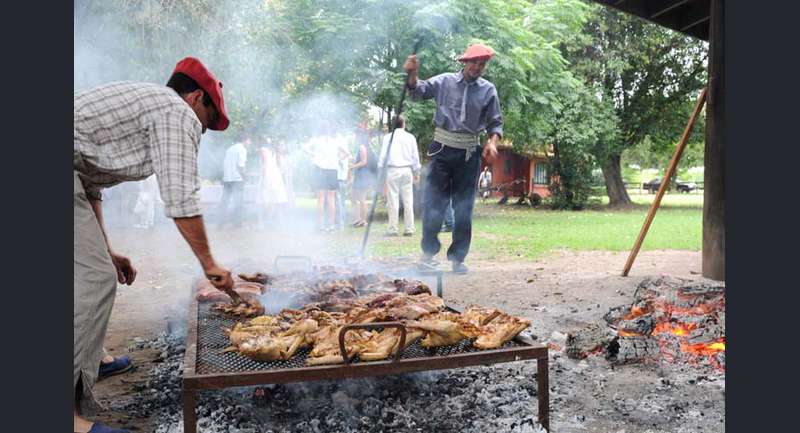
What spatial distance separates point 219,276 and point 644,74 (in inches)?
961

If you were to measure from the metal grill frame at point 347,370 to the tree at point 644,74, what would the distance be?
21.3 metres

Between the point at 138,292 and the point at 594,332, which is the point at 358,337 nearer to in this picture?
the point at 594,332

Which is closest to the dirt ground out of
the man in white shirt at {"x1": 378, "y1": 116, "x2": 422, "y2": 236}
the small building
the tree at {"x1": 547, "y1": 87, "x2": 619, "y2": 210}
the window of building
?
the man in white shirt at {"x1": 378, "y1": 116, "x2": 422, "y2": 236}

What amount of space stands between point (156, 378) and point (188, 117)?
205 centimetres

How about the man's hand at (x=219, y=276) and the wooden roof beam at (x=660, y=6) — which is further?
the wooden roof beam at (x=660, y=6)

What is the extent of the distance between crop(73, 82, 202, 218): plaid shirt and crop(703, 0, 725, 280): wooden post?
6.18 meters

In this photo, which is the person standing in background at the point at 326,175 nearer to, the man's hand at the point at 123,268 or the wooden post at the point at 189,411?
the man's hand at the point at 123,268

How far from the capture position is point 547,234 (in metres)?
13.9

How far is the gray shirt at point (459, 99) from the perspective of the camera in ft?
24.1

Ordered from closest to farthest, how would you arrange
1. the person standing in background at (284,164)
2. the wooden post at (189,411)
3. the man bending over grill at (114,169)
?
the wooden post at (189,411) → the man bending over grill at (114,169) → the person standing in background at (284,164)

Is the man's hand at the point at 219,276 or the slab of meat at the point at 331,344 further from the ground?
the man's hand at the point at 219,276

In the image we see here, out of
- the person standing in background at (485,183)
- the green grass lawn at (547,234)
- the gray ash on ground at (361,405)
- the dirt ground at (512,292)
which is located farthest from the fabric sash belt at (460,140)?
the person standing in background at (485,183)

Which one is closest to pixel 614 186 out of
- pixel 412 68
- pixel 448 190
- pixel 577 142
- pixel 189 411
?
pixel 577 142

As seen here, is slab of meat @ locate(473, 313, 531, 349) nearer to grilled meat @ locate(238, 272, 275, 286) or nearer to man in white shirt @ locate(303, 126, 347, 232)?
grilled meat @ locate(238, 272, 275, 286)
